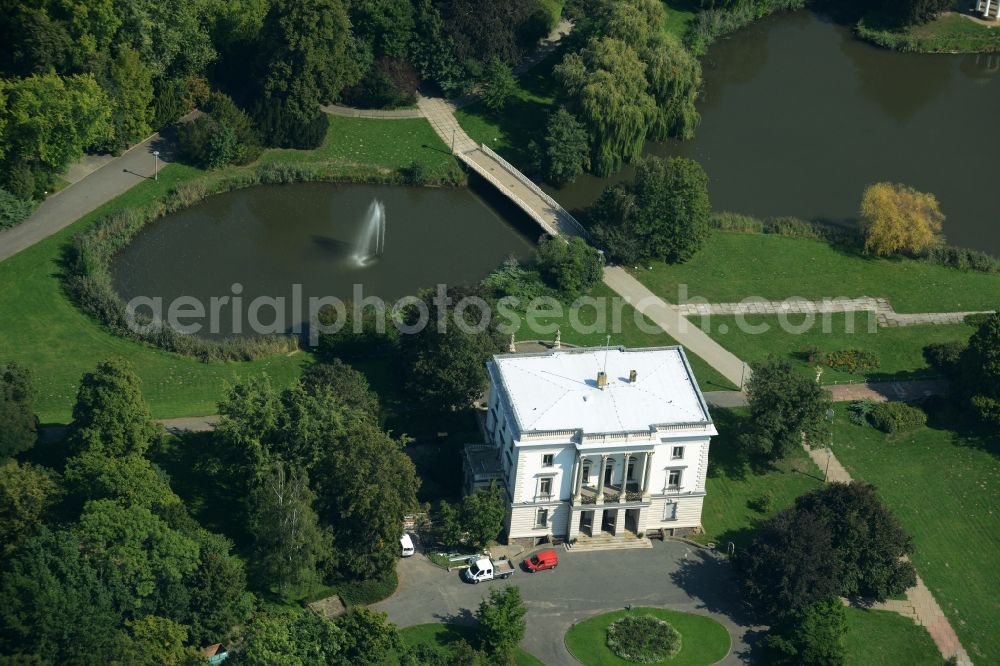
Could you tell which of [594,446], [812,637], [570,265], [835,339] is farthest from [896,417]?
[570,265]

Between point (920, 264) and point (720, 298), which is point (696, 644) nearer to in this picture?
point (720, 298)

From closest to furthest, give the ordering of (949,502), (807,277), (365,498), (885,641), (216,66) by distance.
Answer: (365,498)
(885,641)
(949,502)
(807,277)
(216,66)

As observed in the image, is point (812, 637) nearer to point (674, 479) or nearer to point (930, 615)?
point (930, 615)

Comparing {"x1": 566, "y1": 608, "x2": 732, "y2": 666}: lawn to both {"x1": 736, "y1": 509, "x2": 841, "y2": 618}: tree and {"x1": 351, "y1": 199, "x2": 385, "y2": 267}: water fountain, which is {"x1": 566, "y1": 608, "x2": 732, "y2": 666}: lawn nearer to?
{"x1": 736, "y1": 509, "x2": 841, "y2": 618}: tree

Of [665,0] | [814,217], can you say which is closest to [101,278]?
[814,217]

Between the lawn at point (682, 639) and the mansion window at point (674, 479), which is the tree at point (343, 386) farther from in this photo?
the lawn at point (682, 639)
